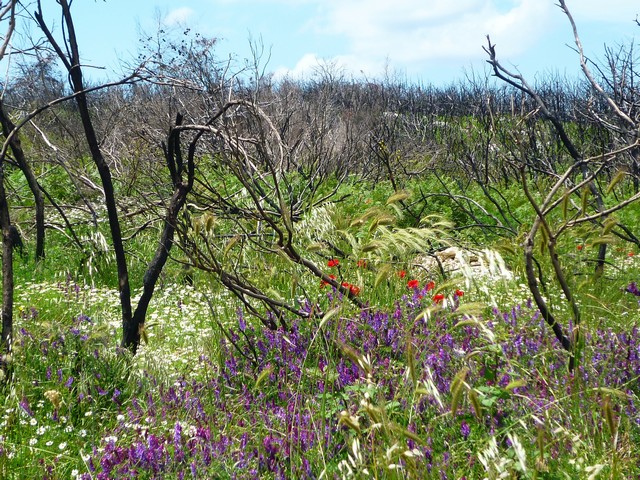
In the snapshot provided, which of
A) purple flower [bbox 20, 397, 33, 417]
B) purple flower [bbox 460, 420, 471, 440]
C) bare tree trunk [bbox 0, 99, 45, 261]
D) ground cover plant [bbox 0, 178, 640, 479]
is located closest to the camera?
ground cover plant [bbox 0, 178, 640, 479]

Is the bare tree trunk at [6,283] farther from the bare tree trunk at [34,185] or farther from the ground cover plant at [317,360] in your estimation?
the bare tree trunk at [34,185]

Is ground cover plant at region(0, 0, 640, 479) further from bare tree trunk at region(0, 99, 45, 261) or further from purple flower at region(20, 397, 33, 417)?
bare tree trunk at region(0, 99, 45, 261)

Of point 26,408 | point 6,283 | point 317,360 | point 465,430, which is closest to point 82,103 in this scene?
point 6,283

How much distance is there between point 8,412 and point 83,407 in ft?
1.05

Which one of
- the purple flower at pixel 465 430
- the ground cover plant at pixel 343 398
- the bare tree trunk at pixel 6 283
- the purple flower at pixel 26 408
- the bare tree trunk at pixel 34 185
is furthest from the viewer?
the bare tree trunk at pixel 34 185

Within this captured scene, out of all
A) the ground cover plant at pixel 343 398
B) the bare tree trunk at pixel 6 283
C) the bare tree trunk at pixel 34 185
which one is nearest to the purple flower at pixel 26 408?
the ground cover plant at pixel 343 398

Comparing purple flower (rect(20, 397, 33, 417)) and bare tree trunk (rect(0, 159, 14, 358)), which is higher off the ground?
bare tree trunk (rect(0, 159, 14, 358))

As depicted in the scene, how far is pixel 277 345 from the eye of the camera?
3596 millimetres

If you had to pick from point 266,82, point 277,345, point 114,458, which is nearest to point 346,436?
point 114,458

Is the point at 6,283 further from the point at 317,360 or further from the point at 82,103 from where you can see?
the point at 317,360

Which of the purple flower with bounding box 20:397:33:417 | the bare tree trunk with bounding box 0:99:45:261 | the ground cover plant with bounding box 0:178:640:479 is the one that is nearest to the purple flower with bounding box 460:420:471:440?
the ground cover plant with bounding box 0:178:640:479

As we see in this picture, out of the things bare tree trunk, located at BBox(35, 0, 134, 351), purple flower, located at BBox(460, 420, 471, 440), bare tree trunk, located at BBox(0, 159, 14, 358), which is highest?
bare tree trunk, located at BBox(35, 0, 134, 351)

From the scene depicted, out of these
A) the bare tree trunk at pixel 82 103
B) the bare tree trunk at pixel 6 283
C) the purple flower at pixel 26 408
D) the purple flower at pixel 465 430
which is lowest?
the purple flower at pixel 26 408

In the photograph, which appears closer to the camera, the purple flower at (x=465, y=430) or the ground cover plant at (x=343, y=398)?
the ground cover plant at (x=343, y=398)
